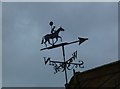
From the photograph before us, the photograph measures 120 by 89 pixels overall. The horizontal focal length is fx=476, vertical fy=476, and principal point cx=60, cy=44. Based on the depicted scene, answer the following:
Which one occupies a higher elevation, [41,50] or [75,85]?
[41,50]

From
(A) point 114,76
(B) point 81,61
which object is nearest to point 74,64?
(B) point 81,61

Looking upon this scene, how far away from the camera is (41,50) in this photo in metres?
16.3

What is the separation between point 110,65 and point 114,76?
2.18 ft

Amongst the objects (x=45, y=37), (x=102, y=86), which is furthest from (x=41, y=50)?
(x=102, y=86)

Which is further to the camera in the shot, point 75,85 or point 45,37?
point 75,85

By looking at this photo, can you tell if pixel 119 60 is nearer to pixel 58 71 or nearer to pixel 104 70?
pixel 104 70

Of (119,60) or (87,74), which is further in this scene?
(87,74)

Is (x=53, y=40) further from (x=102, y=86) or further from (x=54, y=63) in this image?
(x=102, y=86)

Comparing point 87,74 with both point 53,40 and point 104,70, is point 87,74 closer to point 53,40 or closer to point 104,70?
point 104,70

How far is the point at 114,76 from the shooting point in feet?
53.0

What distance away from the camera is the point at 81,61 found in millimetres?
16531

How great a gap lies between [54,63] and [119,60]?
2233 mm

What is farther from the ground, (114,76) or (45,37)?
(45,37)

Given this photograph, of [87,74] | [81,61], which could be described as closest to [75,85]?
[87,74]
